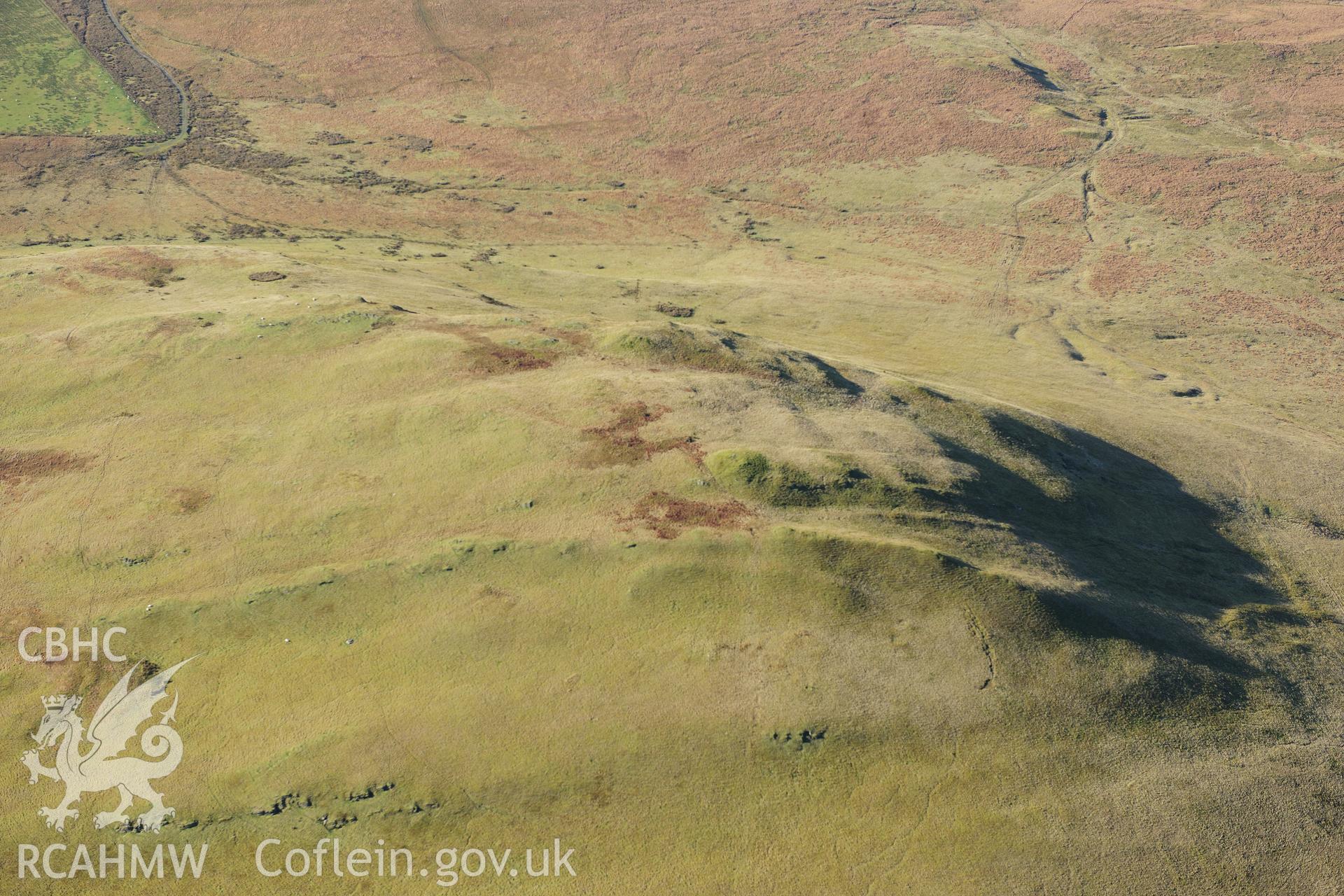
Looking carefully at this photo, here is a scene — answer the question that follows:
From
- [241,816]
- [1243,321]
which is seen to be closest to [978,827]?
[241,816]

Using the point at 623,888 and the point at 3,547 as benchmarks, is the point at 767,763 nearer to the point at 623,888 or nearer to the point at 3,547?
the point at 623,888

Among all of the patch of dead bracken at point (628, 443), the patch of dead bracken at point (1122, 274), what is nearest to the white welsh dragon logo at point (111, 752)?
the patch of dead bracken at point (628, 443)

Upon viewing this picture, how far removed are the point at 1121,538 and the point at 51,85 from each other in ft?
647

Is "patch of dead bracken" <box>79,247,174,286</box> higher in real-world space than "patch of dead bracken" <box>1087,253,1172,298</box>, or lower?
higher

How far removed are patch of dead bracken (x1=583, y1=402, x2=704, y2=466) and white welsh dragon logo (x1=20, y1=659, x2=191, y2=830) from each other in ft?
74.0

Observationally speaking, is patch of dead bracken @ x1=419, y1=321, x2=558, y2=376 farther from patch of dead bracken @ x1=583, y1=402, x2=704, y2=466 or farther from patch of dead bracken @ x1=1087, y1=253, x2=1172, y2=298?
patch of dead bracken @ x1=1087, y1=253, x2=1172, y2=298

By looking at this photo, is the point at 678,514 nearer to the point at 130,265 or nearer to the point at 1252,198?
the point at 130,265

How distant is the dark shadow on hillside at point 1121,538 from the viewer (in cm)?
3894

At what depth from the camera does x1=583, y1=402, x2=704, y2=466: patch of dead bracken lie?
4538 cm

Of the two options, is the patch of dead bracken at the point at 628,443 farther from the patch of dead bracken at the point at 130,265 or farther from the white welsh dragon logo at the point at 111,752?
the patch of dead bracken at the point at 130,265

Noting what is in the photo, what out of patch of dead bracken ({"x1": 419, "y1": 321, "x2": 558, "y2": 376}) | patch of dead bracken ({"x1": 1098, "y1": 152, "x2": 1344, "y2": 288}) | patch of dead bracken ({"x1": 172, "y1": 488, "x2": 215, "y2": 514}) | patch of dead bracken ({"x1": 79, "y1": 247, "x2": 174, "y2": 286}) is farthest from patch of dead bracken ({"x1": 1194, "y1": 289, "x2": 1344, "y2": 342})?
patch of dead bracken ({"x1": 79, "y1": 247, "x2": 174, "y2": 286})

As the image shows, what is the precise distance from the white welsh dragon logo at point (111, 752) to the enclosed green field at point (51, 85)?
503ft

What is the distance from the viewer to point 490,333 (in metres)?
61.2

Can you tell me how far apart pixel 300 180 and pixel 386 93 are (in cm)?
3994
